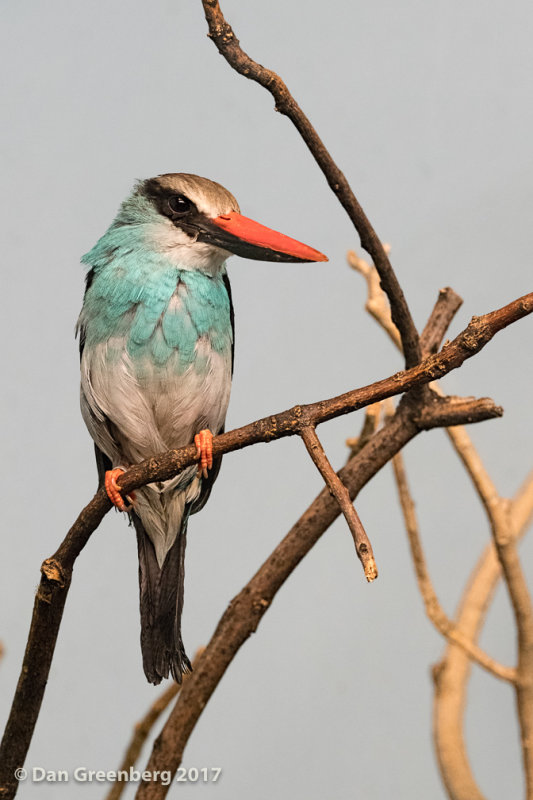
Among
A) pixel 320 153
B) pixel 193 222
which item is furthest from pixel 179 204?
pixel 320 153

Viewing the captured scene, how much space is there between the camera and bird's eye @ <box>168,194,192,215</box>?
71.9 inches

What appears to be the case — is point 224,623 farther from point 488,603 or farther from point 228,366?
point 488,603

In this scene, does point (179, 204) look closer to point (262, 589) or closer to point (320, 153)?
point (320, 153)

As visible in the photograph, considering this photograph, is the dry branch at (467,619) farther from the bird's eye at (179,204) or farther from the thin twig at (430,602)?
the bird's eye at (179,204)

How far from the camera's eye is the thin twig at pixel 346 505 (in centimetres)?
113

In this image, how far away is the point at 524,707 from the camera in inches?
85.2

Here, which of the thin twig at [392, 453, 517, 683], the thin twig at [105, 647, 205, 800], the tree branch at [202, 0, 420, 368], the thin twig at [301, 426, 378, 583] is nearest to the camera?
the thin twig at [301, 426, 378, 583]

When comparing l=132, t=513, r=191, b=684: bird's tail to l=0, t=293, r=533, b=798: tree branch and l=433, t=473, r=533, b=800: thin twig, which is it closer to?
l=0, t=293, r=533, b=798: tree branch

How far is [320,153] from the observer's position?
1.63 m

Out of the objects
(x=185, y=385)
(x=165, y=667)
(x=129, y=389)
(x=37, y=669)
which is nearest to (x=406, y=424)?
(x=185, y=385)

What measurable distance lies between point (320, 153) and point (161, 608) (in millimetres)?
983

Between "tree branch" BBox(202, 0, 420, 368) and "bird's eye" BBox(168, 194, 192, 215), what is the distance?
30 centimetres

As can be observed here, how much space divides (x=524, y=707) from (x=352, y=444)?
766 millimetres

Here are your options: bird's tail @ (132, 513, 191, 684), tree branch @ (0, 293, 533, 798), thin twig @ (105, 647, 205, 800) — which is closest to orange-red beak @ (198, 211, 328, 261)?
tree branch @ (0, 293, 533, 798)
